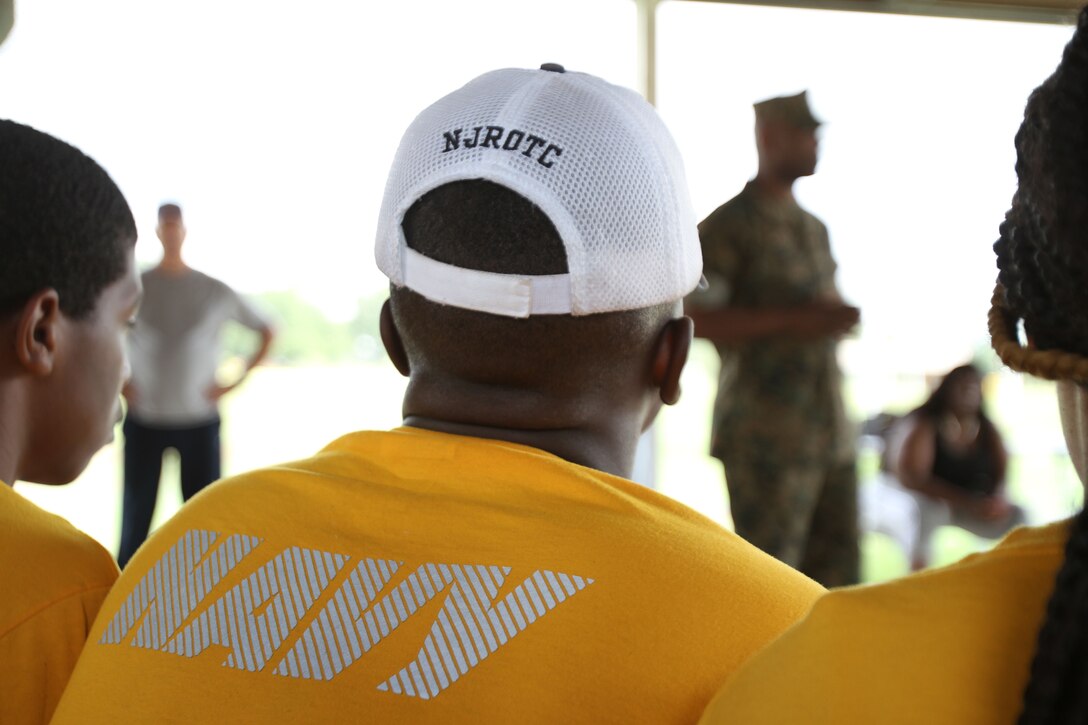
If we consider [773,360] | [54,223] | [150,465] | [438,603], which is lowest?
[150,465]

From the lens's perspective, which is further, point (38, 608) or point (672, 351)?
point (672, 351)

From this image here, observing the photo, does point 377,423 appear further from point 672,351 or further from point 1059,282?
point 1059,282

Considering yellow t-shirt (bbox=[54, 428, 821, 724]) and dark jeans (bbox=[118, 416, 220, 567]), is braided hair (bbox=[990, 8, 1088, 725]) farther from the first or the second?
dark jeans (bbox=[118, 416, 220, 567])

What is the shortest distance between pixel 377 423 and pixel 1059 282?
278cm

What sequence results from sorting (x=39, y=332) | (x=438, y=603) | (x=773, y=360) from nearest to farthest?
(x=438, y=603) < (x=39, y=332) < (x=773, y=360)

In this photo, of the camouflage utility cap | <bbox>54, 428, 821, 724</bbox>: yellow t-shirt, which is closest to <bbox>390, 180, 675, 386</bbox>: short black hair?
<bbox>54, 428, 821, 724</bbox>: yellow t-shirt

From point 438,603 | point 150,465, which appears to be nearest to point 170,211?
point 150,465

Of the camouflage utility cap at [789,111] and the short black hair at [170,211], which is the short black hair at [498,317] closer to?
the camouflage utility cap at [789,111]

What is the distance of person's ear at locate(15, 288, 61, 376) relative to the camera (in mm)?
1296

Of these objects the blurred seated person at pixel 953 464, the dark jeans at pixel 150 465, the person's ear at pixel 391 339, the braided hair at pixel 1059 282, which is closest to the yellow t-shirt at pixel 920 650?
the braided hair at pixel 1059 282

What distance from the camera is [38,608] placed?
1.05 meters

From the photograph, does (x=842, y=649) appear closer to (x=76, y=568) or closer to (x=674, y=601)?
(x=674, y=601)

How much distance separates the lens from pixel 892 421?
4734 millimetres

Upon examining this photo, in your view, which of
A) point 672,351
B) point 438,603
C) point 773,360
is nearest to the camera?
point 438,603
